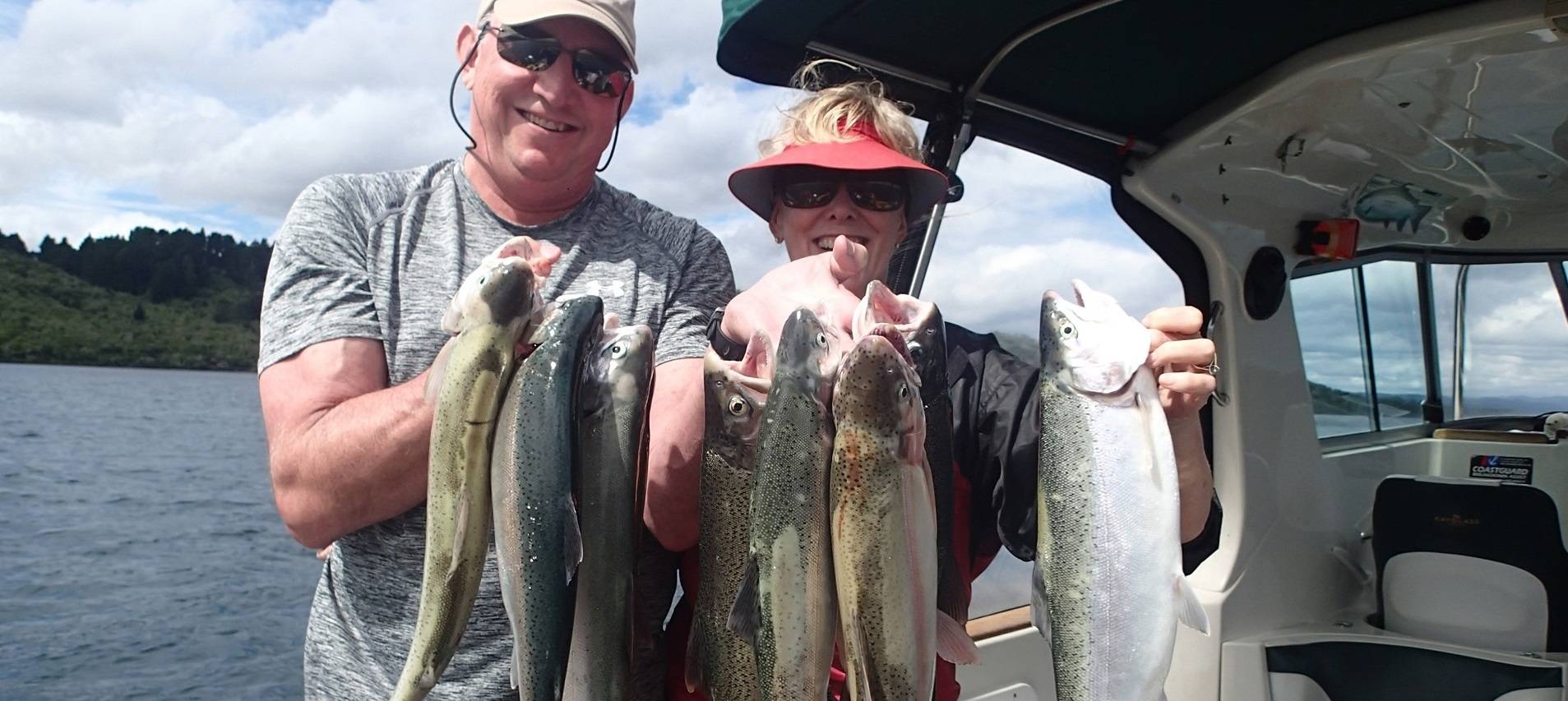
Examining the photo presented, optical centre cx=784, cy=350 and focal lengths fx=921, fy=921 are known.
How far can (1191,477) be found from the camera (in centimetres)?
212

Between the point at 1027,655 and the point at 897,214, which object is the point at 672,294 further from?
the point at 1027,655

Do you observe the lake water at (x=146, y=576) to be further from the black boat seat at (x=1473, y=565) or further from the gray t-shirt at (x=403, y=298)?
the gray t-shirt at (x=403, y=298)

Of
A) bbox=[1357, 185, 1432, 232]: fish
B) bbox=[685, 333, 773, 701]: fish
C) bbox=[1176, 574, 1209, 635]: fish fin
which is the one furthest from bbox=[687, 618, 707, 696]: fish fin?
bbox=[1357, 185, 1432, 232]: fish

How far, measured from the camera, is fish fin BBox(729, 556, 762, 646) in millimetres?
1771

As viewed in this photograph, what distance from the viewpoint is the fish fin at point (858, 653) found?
174 centimetres

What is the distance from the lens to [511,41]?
237cm

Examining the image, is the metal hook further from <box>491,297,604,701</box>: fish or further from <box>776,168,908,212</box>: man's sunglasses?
<box>491,297,604,701</box>: fish

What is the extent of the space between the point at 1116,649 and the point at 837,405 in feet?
2.60

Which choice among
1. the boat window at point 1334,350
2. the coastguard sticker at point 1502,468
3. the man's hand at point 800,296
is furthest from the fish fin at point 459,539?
the coastguard sticker at point 1502,468

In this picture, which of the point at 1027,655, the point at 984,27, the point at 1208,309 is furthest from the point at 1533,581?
the point at 984,27

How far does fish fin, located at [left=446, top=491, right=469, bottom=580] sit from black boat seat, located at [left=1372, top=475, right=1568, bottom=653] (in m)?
5.26

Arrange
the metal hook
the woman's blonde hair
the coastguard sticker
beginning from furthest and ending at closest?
the coastguard sticker < the metal hook < the woman's blonde hair

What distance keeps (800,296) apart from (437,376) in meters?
0.74

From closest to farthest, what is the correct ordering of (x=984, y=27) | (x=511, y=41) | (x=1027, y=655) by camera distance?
(x=511, y=41), (x=984, y=27), (x=1027, y=655)
